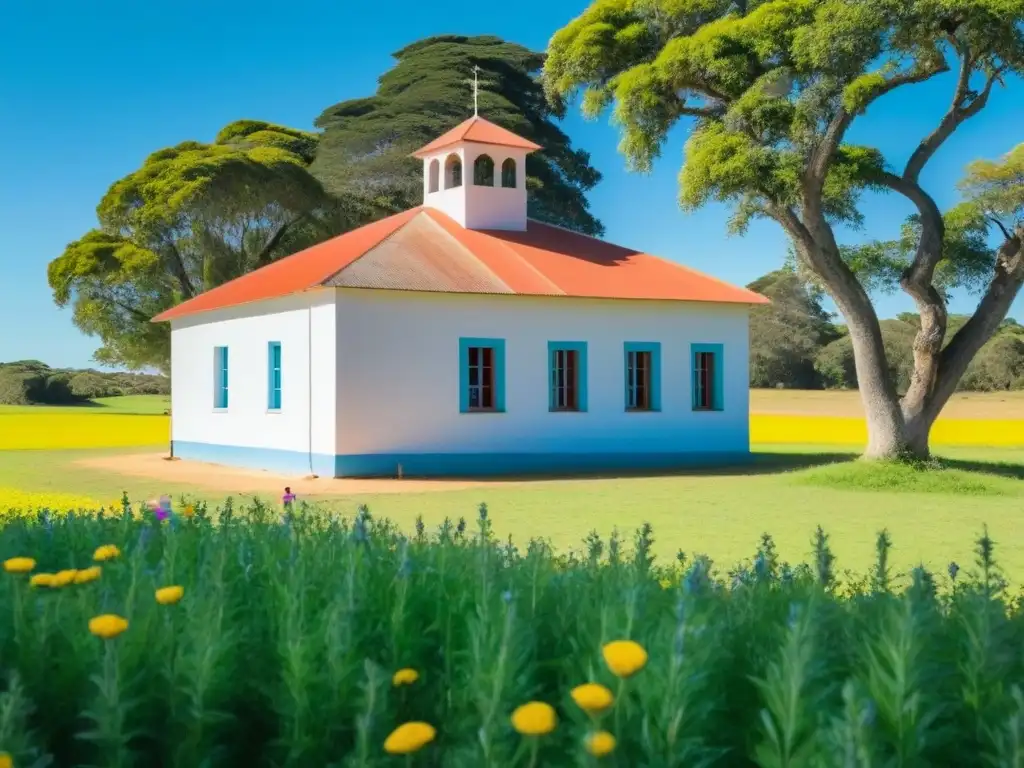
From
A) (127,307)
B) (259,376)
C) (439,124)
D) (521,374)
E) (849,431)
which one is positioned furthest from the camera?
(439,124)

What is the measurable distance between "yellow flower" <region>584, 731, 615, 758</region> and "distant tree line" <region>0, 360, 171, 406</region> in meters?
62.1

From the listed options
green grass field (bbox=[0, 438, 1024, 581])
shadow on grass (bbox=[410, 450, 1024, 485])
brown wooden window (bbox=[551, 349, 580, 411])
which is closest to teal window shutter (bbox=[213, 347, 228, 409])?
green grass field (bbox=[0, 438, 1024, 581])

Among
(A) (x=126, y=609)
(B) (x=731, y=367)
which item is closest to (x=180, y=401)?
(B) (x=731, y=367)

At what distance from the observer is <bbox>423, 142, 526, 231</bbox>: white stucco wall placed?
29.1m

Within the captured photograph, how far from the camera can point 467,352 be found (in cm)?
2469

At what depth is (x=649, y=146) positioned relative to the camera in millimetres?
23953

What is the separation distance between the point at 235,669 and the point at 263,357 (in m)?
22.8

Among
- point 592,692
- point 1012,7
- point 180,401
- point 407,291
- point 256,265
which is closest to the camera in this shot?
point 592,692

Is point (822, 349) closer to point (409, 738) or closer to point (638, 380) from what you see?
point (638, 380)

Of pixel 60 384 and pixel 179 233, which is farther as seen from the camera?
pixel 60 384

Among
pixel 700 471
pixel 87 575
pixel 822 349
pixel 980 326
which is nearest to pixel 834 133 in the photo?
pixel 980 326

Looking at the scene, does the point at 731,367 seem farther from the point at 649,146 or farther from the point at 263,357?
the point at 263,357

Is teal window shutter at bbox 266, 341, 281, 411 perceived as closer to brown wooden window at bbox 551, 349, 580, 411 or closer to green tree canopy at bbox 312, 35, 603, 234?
brown wooden window at bbox 551, 349, 580, 411

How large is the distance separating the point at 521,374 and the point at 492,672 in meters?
21.7
